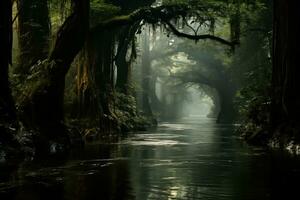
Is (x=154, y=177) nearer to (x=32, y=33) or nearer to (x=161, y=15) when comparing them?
(x=32, y=33)

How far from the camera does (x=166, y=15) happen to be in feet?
88.5

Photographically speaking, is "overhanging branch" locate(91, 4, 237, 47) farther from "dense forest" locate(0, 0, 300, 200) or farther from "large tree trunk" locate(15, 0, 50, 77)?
"large tree trunk" locate(15, 0, 50, 77)

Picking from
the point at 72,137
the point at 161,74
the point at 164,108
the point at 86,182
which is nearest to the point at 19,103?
the point at 72,137

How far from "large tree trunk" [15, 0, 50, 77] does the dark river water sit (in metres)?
6.05

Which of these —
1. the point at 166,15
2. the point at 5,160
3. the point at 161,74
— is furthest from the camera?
the point at 161,74

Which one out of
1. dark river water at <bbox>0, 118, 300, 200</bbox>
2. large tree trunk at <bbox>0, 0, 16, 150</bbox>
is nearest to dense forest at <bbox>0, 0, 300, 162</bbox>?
large tree trunk at <bbox>0, 0, 16, 150</bbox>

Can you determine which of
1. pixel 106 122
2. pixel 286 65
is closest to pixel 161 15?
pixel 106 122

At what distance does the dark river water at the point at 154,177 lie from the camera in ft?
31.3

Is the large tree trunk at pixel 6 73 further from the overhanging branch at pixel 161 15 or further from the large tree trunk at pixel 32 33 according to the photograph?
the overhanging branch at pixel 161 15

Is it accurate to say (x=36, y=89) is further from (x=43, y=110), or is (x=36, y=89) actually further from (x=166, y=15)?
(x=166, y=15)

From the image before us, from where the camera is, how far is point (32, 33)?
2230 centimetres

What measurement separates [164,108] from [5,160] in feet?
229

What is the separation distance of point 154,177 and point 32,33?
12269mm

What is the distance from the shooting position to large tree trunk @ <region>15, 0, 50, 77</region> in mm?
21906
